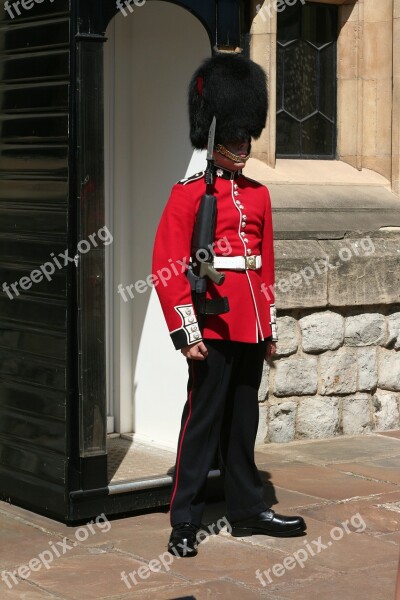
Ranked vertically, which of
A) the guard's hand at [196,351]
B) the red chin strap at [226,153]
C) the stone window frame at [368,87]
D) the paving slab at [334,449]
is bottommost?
the paving slab at [334,449]

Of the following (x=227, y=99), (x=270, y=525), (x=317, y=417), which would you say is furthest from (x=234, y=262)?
(x=317, y=417)

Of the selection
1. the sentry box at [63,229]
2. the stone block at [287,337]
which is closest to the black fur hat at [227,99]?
the sentry box at [63,229]

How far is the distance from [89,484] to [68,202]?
1056mm

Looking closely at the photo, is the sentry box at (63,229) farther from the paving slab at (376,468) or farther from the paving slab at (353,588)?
the paving slab at (376,468)

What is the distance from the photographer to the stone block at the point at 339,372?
21.9 ft

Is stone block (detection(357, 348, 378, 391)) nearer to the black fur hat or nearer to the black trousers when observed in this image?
the black trousers

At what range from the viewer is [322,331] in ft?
21.8

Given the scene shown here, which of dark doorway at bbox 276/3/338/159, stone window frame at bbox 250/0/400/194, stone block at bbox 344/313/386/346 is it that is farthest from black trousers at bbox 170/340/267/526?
stone window frame at bbox 250/0/400/194

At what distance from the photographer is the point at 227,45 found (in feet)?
16.7

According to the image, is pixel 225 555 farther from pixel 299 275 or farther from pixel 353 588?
pixel 299 275

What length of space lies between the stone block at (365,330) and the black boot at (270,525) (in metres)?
2.11

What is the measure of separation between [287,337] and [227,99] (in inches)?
83.8

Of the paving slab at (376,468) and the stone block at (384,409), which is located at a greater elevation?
the stone block at (384,409)

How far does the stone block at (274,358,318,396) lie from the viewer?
653 centimetres
